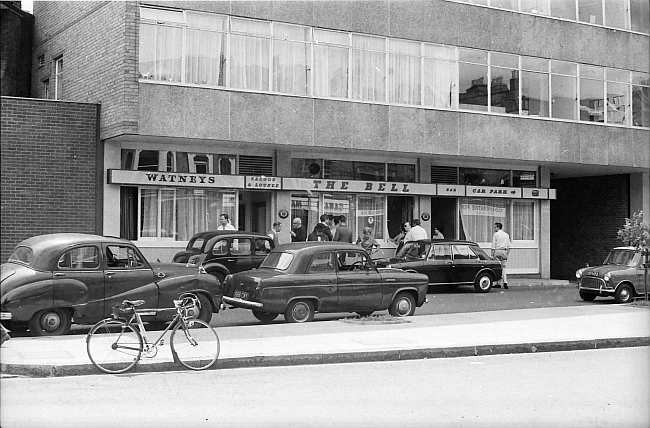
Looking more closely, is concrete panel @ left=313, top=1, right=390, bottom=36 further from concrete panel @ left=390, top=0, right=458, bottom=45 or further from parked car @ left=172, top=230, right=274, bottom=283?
parked car @ left=172, top=230, right=274, bottom=283

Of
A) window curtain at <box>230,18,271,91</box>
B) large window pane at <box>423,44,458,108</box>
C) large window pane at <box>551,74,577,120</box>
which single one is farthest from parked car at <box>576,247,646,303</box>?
window curtain at <box>230,18,271,91</box>

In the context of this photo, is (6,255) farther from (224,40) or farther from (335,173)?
(335,173)

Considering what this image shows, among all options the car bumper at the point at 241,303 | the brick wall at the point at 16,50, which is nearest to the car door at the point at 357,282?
the car bumper at the point at 241,303

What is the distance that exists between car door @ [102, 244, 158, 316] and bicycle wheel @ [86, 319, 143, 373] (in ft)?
9.43

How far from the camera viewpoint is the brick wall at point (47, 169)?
63.3 ft

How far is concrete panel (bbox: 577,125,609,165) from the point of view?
1035 inches

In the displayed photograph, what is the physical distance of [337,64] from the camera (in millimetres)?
22078

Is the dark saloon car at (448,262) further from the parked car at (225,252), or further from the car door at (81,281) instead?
the car door at (81,281)

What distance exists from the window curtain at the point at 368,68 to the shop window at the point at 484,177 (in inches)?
184

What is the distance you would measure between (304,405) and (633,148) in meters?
22.4

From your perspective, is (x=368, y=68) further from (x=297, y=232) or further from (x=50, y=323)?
(x=50, y=323)

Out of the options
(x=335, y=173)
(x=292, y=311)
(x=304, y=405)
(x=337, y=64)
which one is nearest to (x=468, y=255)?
(x=335, y=173)

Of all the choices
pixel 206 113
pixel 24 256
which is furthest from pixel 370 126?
pixel 24 256

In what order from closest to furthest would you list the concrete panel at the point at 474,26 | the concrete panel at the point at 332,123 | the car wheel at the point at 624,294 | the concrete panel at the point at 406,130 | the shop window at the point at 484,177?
the car wheel at the point at 624,294 → the concrete panel at the point at 332,123 → the concrete panel at the point at 406,130 → the concrete panel at the point at 474,26 → the shop window at the point at 484,177
